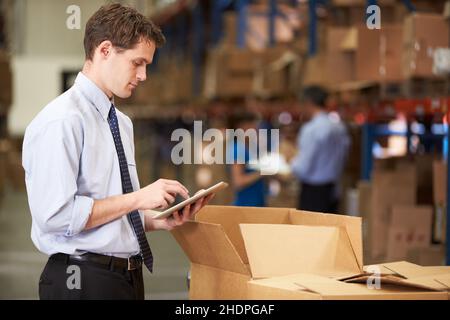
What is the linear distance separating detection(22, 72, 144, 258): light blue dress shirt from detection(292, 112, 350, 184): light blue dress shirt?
555cm

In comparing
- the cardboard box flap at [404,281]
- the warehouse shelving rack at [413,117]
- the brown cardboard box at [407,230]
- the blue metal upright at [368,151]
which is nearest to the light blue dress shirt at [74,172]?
the cardboard box flap at [404,281]

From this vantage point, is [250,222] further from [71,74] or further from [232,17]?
[71,74]

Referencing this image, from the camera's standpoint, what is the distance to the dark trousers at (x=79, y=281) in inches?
113

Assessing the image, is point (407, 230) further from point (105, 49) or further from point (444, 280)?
point (105, 49)

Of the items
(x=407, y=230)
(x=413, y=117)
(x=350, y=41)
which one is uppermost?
(x=350, y=41)

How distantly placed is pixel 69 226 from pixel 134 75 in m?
0.50

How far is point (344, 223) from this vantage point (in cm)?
308

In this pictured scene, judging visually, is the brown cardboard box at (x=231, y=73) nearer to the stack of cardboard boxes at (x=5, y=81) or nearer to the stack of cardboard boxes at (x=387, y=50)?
the stack of cardboard boxes at (x=5, y=81)

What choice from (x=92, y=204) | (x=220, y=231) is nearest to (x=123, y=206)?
(x=92, y=204)

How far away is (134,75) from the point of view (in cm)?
288

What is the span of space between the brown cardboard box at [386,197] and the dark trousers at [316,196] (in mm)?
992

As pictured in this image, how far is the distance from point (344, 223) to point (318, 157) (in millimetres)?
5488
